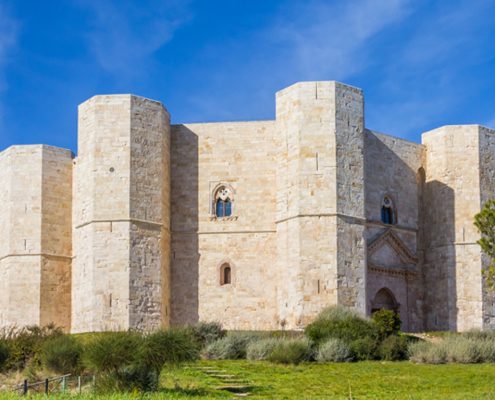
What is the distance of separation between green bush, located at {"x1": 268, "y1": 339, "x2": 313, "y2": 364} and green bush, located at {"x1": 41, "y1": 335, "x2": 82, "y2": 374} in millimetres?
4939

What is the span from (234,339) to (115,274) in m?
6.14

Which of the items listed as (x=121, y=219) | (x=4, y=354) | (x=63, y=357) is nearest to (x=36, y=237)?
(x=121, y=219)

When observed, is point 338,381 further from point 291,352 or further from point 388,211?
point 388,211

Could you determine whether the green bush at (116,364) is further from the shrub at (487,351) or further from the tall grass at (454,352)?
the shrub at (487,351)

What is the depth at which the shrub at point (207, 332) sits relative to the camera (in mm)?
29203

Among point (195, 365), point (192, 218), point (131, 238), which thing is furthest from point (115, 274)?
point (195, 365)

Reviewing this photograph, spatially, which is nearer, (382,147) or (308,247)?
(308,247)

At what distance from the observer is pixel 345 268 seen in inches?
1305

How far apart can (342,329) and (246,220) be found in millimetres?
7822

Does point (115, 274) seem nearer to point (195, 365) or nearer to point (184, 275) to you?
point (184, 275)

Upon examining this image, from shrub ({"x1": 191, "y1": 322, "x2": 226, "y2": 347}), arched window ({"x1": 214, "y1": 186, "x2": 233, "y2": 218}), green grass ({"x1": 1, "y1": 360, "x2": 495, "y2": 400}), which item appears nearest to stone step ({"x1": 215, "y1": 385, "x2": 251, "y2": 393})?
green grass ({"x1": 1, "y1": 360, "x2": 495, "y2": 400})

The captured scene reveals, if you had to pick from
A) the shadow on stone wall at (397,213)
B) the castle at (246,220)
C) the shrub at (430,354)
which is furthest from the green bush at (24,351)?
the shadow on stone wall at (397,213)

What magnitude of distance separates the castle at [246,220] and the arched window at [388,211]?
49 millimetres

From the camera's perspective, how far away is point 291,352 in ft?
84.1
